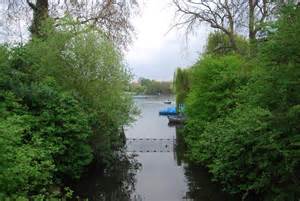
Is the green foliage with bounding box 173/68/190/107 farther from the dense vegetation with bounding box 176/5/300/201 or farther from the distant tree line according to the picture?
the dense vegetation with bounding box 176/5/300/201

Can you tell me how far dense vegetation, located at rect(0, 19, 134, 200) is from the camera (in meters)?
7.00

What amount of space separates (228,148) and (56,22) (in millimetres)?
9468

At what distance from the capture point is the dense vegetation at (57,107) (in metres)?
7.00

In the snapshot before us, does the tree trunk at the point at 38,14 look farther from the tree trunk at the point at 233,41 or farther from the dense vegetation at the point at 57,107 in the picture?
the tree trunk at the point at 233,41

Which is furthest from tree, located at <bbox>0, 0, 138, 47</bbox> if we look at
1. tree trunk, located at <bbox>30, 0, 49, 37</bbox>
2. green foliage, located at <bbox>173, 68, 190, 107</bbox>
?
green foliage, located at <bbox>173, 68, 190, 107</bbox>

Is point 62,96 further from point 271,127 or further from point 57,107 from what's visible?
point 271,127

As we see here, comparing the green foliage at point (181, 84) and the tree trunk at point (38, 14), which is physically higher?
the tree trunk at point (38, 14)

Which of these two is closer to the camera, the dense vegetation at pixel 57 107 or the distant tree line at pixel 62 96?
the dense vegetation at pixel 57 107

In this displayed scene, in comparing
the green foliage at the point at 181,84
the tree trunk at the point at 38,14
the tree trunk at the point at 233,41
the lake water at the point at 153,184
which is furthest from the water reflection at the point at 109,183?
the green foliage at the point at 181,84

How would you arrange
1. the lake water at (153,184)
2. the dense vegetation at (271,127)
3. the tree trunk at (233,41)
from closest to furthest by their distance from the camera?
the dense vegetation at (271,127) → the lake water at (153,184) → the tree trunk at (233,41)

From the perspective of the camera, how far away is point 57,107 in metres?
11.5

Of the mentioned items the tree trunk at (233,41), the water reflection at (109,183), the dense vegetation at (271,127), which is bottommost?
the water reflection at (109,183)

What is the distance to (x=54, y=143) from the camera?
10.8 m

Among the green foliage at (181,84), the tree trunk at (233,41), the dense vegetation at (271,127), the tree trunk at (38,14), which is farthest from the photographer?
the green foliage at (181,84)
